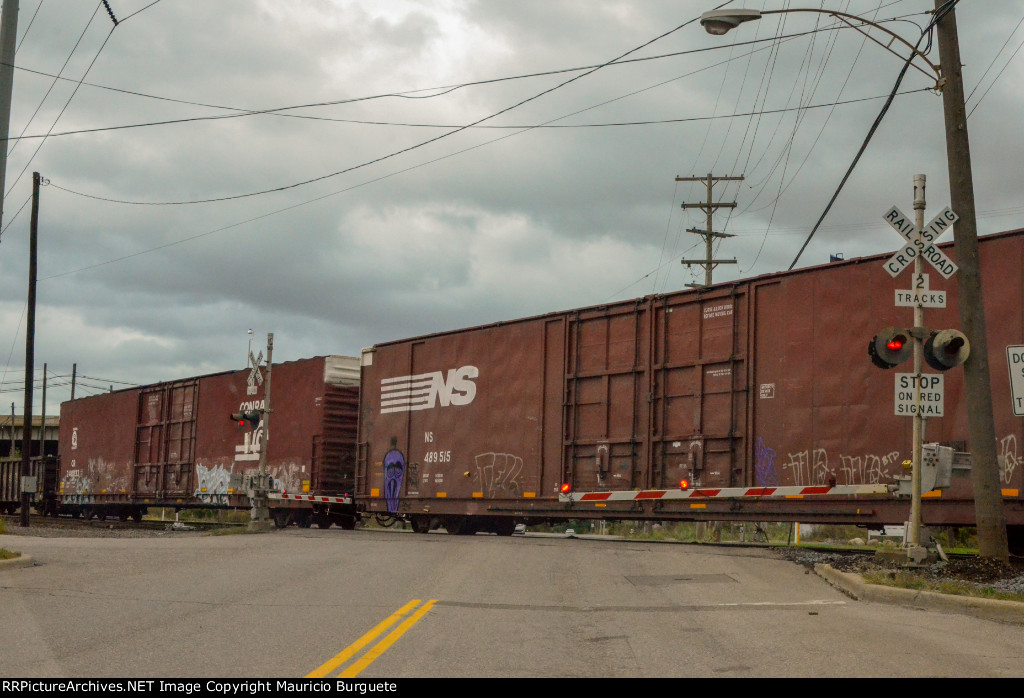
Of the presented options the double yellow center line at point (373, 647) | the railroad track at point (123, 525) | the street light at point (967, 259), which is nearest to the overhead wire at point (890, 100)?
the street light at point (967, 259)

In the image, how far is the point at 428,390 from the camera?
79.9 feet

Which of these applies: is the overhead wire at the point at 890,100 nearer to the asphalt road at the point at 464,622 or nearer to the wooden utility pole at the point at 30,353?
the asphalt road at the point at 464,622

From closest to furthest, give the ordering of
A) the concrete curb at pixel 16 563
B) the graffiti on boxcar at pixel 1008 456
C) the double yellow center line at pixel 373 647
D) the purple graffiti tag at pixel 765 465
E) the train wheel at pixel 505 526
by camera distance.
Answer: the double yellow center line at pixel 373 647 < the concrete curb at pixel 16 563 < the graffiti on boxcar at pixel 1008 456 < the purple graffiti tag at pixel 765 465 < the train wheel at pixel 505 526

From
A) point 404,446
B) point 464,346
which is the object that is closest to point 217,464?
point 404,446

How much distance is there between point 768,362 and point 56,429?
5786cm

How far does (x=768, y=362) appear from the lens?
55.4 ft

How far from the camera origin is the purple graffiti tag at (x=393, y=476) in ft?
81.4

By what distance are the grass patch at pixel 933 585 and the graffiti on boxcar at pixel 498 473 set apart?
10.3 m

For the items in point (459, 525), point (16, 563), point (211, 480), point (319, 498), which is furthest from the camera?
point (211, 480)

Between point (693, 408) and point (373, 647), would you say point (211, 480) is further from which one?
point (373, 647)

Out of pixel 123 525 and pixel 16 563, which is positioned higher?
pixel 16 563

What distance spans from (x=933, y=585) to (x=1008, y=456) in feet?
12.6

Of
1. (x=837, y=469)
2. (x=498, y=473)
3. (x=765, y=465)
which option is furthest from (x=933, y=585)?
(x=498, y=473)

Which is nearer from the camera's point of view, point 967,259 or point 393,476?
point 967,259
